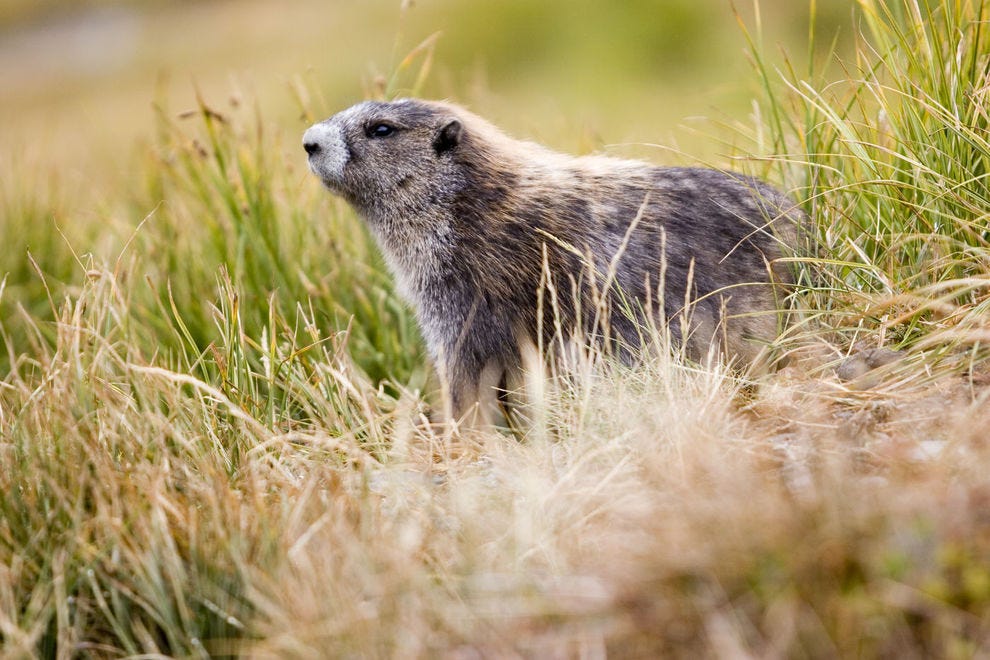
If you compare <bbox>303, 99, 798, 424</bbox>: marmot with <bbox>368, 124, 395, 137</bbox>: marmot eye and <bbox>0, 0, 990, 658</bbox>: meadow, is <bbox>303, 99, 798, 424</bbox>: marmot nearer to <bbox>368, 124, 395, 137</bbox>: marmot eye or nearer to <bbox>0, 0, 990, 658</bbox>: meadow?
<bbox>368, 124, 395, 137</bbox>: marmot eye

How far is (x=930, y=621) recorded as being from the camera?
6.95 ft

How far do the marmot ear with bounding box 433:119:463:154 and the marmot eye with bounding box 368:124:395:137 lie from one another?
0.78 feet

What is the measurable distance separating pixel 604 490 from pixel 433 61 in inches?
702

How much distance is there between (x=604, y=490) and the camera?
9.53 ft

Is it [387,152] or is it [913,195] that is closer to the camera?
[913,195]

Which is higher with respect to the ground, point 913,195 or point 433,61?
point 913,195

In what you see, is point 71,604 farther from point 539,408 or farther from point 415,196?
point 415,196

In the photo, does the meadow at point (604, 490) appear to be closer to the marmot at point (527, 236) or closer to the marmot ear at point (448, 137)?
the marmot at point (527, 236)

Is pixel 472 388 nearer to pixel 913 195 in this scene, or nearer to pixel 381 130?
pixel 381 130

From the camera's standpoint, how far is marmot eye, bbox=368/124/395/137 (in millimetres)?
4867

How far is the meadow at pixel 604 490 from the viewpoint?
2215mm

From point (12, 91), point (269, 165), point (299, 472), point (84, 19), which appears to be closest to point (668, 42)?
point (269, 165)

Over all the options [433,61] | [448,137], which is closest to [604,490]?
[448,137]

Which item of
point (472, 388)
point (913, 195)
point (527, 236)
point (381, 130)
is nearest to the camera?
point (913, 195)
